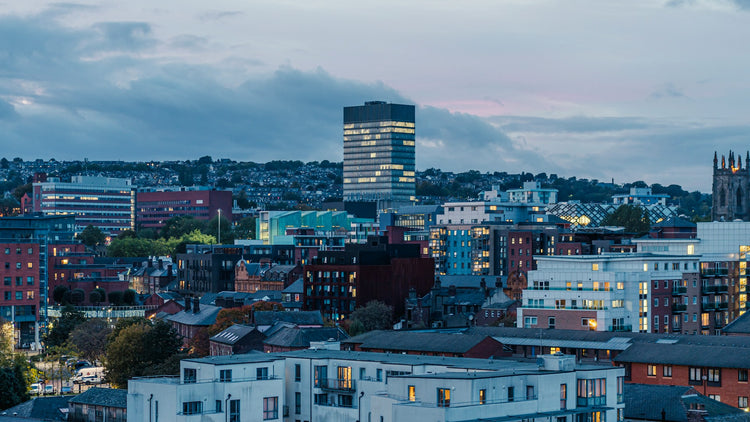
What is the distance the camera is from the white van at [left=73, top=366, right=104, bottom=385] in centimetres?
13838

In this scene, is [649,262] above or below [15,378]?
above

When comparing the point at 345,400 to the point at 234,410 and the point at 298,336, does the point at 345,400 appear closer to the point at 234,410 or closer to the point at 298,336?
the point at 234,410

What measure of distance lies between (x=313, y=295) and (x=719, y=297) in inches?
2358

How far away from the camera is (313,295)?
180625mm

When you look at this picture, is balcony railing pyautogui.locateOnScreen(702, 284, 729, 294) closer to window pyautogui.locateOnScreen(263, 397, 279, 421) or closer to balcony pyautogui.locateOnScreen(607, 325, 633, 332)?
balcony pyautogui.locateOnScreen(607, 325, 633, 332)

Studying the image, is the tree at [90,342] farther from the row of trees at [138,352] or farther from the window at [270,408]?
the window at [270,408]

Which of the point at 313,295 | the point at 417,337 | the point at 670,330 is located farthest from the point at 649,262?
the point at 313,295

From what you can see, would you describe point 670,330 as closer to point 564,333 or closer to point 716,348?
point 564,333

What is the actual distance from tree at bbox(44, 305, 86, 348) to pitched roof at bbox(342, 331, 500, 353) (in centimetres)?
6095

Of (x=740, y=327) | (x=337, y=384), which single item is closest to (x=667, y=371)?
(x=740, y=327)

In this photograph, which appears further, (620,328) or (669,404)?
(620,328)

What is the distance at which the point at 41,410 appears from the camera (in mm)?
95125

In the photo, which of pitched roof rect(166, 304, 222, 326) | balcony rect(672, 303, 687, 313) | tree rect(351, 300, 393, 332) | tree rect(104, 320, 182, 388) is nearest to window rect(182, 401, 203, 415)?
tree rect(104, 320, 182, 388)

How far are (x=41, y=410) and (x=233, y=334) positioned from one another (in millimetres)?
38839
